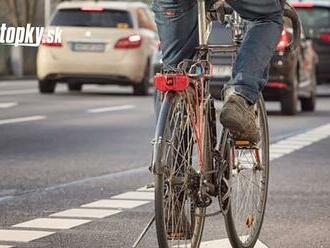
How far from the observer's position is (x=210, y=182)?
5992mm

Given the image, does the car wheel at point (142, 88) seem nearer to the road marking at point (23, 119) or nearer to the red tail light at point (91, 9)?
the red tail light at point (91, 9)

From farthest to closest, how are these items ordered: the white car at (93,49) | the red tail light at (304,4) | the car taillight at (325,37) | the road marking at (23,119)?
the car taillight at (325,37), the red tail light at (304,4), the white car at (93,49), the road marking at (23,119)

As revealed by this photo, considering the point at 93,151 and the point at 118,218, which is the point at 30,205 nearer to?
the point at 118,218

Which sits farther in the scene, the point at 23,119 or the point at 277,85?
the point at 277,85

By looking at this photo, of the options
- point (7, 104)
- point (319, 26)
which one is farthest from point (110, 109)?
point (319, 26)

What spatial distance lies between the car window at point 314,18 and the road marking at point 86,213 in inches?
757

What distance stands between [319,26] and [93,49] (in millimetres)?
5646

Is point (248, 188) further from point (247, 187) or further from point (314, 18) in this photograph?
point (314, 18)

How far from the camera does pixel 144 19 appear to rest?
86.4 feet

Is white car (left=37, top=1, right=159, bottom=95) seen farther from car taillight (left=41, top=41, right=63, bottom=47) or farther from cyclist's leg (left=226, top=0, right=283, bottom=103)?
cyclist's leg (left=226, top=0, right=283, bottom=103)

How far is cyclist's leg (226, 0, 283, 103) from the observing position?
603 cm

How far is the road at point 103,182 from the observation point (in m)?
7.32

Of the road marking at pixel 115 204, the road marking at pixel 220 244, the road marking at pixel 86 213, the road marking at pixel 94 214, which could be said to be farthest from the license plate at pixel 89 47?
the road marking at pixel 220 244

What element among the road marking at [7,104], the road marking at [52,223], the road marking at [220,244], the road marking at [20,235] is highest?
the road marking at [220,244]
